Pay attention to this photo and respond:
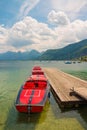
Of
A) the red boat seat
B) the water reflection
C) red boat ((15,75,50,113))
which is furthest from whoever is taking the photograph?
the red boat seat

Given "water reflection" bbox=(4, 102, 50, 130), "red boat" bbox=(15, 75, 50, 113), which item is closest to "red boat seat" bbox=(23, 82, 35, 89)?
"red boat" bbox=(15, 75, 50, 113)

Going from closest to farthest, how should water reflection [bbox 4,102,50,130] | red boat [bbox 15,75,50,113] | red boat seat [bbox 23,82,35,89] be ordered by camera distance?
1. water reflection [bbox 4,102,50,130]
2. red boat [bbox 15,75,50,113]
3. red boat seat [bbox 23,82,35,89]

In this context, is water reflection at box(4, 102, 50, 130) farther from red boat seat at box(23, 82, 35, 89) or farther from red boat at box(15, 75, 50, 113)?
red boat seat at box(23, 82, 35, 89)

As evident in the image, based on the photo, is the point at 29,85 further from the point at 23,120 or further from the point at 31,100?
the point at 23,120

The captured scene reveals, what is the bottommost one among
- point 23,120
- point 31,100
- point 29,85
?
point 23,120

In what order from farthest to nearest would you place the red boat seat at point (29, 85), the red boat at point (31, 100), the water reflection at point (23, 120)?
the red boat seat at point (29, 85)
the red boat at point (31, 100)
the water reflection at point (23, 120)

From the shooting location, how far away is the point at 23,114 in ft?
63.1

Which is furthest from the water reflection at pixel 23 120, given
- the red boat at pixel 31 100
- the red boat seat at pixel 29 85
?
the red boat seat at pixel 29 85

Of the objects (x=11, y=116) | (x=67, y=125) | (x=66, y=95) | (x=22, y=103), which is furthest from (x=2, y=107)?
(x=67, y=125)

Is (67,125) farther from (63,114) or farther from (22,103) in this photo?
(22,103)

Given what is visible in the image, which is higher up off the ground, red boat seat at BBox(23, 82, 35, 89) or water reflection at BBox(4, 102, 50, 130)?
red boat seat at BBox(23, 82, 35, 89)

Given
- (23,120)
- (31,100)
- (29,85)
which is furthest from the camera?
(29,85)

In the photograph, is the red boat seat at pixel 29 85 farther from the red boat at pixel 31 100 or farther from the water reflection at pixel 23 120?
the water reflection at pixel 23 120

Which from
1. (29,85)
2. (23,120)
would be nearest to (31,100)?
(23,120)
